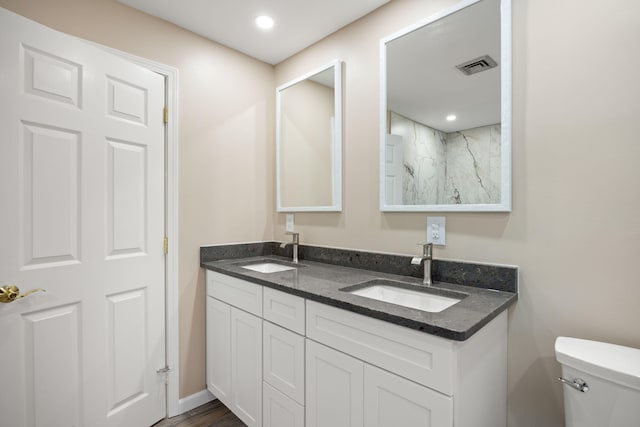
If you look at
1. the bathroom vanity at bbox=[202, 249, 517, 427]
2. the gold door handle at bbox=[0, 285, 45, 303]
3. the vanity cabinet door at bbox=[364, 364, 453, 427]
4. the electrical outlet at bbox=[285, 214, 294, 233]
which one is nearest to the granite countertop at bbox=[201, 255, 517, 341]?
the bathroom vanity at bbox=[202, 249, 517, 427]

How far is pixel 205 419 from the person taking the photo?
6.19ft

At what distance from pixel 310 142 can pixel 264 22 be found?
2.57 feet

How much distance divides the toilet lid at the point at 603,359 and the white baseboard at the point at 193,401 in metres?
1.98

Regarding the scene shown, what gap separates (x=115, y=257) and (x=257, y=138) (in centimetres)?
125

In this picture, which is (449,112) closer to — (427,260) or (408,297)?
(427,260)

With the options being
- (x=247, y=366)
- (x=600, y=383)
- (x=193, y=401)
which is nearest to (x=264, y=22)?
(x=247, y=366)

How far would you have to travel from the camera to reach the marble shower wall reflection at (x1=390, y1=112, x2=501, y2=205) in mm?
1384

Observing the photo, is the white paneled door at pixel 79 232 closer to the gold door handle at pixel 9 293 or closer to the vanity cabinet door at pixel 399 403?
the gold door handle at pixel 9 293

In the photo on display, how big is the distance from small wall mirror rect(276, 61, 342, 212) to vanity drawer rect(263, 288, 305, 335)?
0.72 metres

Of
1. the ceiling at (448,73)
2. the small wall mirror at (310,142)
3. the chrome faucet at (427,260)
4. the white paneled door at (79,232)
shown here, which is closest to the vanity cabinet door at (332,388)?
the chrome faucet at (427,260)

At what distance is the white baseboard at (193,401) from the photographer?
6.32ft

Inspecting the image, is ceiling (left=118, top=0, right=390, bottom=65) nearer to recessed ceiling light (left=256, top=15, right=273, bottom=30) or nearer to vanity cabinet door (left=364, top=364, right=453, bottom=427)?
recessed ceiling light (left=256, top=15, right=273, bottom=30)

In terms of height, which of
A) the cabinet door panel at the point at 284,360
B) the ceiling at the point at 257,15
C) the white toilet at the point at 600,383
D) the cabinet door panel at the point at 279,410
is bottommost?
the cabinet door panel at the point at 279,410

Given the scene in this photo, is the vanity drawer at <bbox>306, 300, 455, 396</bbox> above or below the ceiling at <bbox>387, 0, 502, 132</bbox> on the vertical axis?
below
